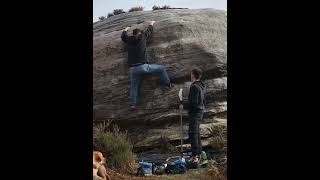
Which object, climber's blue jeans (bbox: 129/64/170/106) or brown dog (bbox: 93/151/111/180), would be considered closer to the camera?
brown dog (bbox: 93/151/111/180)

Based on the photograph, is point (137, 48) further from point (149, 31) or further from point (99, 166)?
point (99, 166)

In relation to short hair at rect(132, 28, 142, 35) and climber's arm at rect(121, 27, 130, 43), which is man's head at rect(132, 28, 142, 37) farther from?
climber's arm at rect(121, 27, 130, 43)

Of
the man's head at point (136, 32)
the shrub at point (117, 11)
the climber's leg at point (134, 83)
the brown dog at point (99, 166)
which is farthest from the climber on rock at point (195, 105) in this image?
the shrub at point (117, 11)

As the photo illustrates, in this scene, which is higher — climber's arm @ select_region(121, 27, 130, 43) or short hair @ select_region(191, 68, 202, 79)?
climber's arm @ select_region(121, 27, 130, 43)

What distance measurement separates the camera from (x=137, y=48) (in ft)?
24.0

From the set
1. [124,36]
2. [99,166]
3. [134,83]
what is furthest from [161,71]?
[99,166]

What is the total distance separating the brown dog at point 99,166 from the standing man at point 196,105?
4.15 ft

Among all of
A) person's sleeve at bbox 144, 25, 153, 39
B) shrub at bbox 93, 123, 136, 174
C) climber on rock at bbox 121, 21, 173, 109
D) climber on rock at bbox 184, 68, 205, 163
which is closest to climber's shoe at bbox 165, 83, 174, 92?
climber on rock at bbox 121, 21, 173, 109

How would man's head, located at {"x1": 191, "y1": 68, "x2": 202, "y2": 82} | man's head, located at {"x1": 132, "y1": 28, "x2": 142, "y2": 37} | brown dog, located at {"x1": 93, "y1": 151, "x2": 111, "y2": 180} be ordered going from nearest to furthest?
1. brown dog, located at {"x1": 93, "y1": 151, "x2": 111, "y2": 180}
2. man's head, located at {"x1": 191, "y1": 68, "x2": 202, "y2": 82}
3. man's head, located at {"x1": 132, "y1": 28, "x2": 142, "y2": 37}

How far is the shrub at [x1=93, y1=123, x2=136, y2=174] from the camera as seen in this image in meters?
7.00

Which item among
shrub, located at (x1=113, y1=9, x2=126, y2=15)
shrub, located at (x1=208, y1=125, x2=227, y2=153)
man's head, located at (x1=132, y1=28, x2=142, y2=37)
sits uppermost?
shrub, located at (x1=113, y1=9, x2=126, y2=15)

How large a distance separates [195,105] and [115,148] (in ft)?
4.22

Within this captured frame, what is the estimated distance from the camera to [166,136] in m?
7.17
